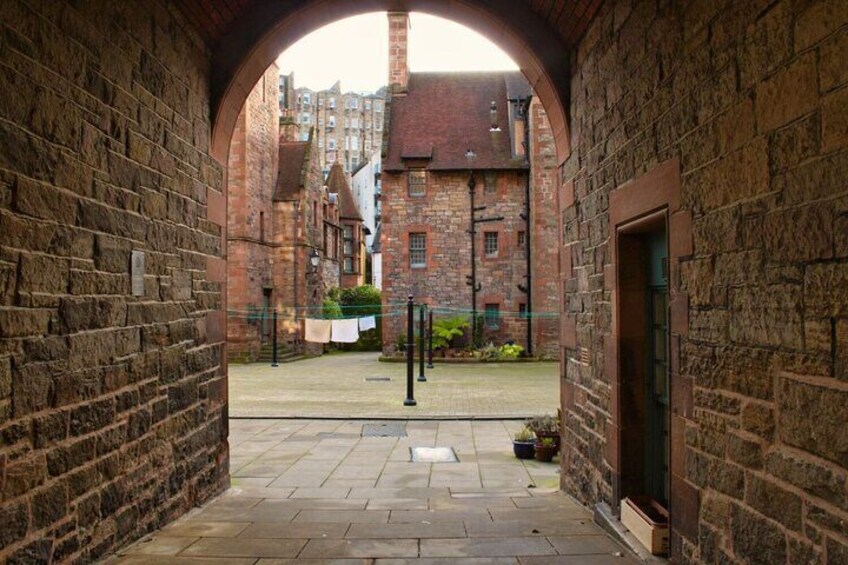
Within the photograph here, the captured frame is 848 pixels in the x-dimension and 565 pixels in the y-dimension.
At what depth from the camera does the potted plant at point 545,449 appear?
8961 mm

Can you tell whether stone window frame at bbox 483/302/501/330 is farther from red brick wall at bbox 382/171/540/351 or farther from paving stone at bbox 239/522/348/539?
paving stone at bbox 239/522/348/539

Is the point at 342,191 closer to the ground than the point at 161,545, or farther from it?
farther from it

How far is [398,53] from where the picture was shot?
30.3 meters

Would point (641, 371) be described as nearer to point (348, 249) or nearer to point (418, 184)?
point (418, 184)

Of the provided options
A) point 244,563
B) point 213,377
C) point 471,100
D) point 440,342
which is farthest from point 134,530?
point 471,100

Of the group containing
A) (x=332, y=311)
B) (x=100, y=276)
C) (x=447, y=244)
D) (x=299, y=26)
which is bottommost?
(x=332, y=311)

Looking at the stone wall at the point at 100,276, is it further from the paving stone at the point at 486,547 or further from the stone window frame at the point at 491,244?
the stone window frame at the point at 491,244

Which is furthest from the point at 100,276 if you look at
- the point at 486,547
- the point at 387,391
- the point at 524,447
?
the point at 387,391

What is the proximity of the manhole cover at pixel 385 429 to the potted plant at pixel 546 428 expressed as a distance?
230cm

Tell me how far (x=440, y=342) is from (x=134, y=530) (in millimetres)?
21542

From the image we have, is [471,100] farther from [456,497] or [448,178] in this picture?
[456,497]

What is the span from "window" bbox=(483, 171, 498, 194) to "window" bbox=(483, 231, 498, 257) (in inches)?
60.4

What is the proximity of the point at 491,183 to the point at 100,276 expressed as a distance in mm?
24330

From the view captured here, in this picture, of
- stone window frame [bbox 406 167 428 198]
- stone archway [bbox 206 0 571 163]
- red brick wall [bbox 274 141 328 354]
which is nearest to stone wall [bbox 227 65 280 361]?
red brick wall [bbox 274 141 328 354]
